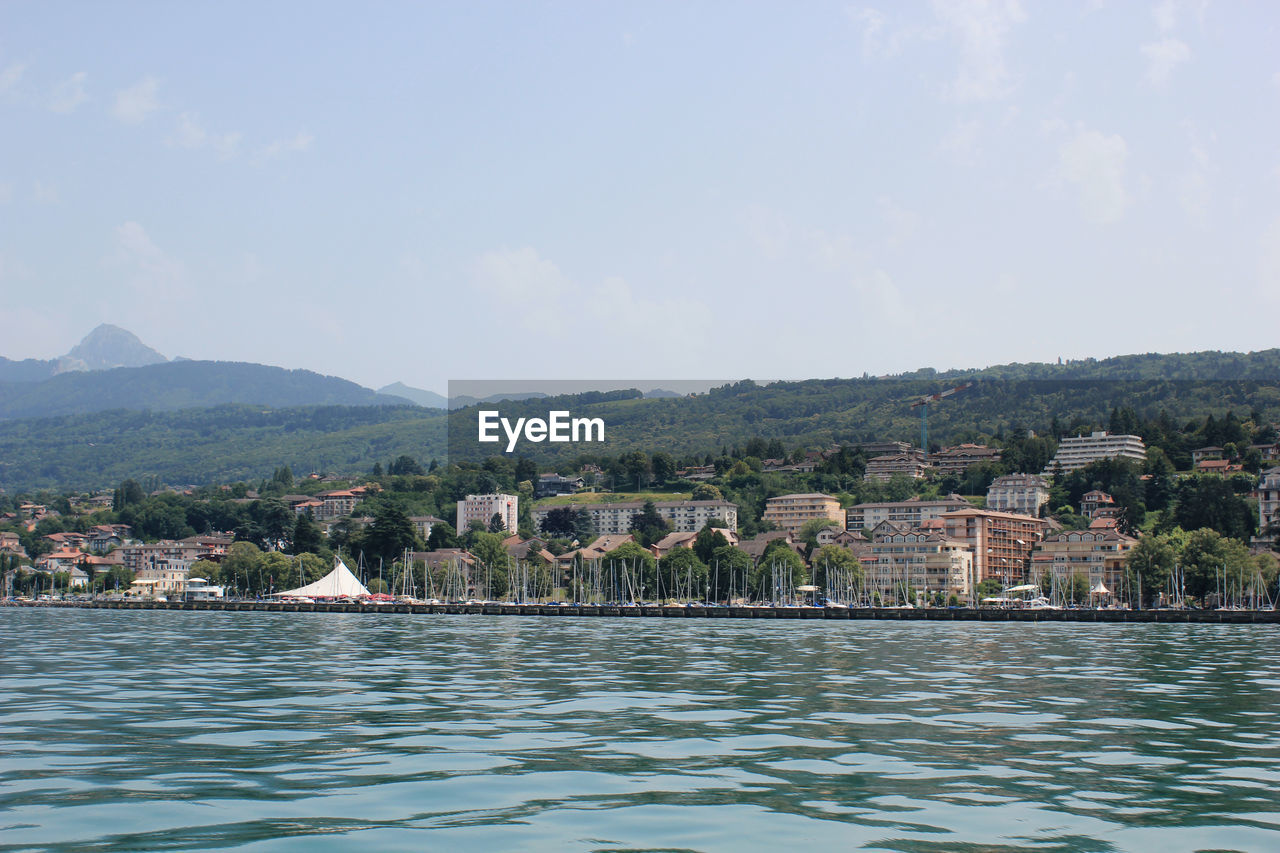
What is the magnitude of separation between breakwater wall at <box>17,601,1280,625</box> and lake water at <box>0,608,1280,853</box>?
67648 millimetres

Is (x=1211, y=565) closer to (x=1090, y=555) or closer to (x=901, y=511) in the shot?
(x=1090, y=555)

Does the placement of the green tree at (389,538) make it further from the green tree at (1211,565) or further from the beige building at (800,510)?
the green tree at (1211,565)

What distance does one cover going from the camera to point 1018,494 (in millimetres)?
Result: 184000

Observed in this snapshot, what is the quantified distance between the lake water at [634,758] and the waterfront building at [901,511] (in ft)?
474

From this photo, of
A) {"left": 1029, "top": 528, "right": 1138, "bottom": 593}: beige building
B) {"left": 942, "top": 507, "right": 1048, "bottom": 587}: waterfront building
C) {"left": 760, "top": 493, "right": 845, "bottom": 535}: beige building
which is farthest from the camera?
{"left": 760, "top": 493, "right": 845, "bottom": 535}: beige building

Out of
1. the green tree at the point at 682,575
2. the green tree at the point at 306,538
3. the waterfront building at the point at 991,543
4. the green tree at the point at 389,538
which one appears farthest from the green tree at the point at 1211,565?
the green tree at the point at 306,538

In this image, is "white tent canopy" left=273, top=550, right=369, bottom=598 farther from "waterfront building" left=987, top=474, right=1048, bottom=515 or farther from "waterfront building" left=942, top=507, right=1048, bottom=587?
"waterfront building" left=987, top=474, right=1048, bottom=515

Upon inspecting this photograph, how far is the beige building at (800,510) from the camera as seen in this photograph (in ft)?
627

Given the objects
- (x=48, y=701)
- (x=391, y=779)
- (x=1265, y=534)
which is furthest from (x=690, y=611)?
(x=391, y=779)

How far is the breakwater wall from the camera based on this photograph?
97500mm

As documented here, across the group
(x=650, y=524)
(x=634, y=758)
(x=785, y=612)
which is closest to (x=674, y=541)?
(x=650, y=524)

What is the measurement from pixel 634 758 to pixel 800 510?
177071 millimetres

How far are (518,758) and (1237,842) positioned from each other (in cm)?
912

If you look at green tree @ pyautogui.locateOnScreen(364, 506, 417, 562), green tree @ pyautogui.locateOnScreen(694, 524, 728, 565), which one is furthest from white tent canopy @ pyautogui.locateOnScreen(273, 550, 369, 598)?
green tree @ pyautogui.locateOnScreen(694, 524, 728, 565)
